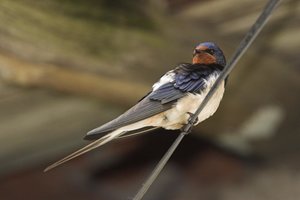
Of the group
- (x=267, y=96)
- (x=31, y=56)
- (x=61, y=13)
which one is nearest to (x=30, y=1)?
(x=61, y=13)

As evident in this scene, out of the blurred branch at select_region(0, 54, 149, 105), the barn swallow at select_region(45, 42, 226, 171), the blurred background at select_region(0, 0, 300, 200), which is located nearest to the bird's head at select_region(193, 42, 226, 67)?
the barn swallow at select_region(45, 42, 226, 171)

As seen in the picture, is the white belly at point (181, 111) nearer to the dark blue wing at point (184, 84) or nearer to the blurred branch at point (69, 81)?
the dark blue wing at point (184, 84)

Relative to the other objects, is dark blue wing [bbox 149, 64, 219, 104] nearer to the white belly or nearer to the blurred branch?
the white belly

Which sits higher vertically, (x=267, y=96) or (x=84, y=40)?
(x=84, y=40)

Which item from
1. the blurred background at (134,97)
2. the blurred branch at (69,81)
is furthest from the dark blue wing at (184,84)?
the blurred branch at (69,81)

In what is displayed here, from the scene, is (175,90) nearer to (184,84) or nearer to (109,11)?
(184,84)

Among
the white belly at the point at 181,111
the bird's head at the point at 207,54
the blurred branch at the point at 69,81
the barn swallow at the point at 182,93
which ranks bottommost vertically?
the white belly at the point at 181,111

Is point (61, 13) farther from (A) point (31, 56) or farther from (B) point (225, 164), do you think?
(B) point (225, 164)
